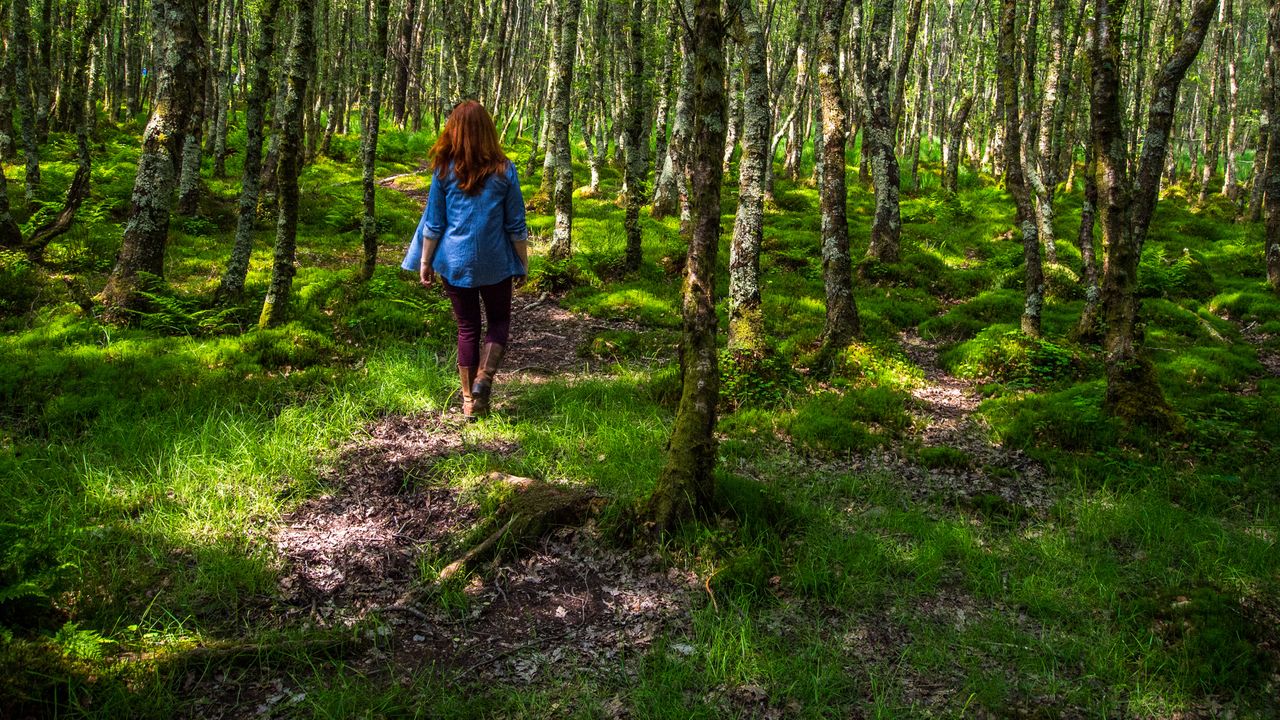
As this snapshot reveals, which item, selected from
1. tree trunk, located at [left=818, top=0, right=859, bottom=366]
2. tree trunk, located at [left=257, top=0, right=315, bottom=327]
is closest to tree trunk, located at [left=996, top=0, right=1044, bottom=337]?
tree trunk, located at [left=818, top=0, right=859, bottom=366]

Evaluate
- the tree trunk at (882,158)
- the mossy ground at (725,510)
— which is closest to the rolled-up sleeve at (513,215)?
the mossy ground at (725,510)

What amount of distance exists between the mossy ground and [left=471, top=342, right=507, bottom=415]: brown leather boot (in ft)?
0.86

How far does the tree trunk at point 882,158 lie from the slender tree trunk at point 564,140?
18.5 ft

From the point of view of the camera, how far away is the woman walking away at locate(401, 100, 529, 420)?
5.89 meters

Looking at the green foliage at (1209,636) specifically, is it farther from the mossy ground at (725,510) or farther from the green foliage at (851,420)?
the green foliage at (851,420)

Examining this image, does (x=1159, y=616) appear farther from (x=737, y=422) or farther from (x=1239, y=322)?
(x=1239, y=322)

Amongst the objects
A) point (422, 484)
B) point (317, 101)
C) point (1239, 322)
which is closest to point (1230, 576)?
point (422, 484)

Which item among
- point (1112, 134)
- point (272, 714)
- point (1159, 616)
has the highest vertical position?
point (1112, 134)

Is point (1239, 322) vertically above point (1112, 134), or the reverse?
point (1112, 134)

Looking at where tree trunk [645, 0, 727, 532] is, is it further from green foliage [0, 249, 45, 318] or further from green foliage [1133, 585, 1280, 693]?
green foliage [0, 249, 45, 318]

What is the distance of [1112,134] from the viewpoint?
7492 millimetres

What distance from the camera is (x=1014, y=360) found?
8.88 m

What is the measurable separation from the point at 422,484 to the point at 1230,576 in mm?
5421

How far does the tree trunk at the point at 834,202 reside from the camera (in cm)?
852
